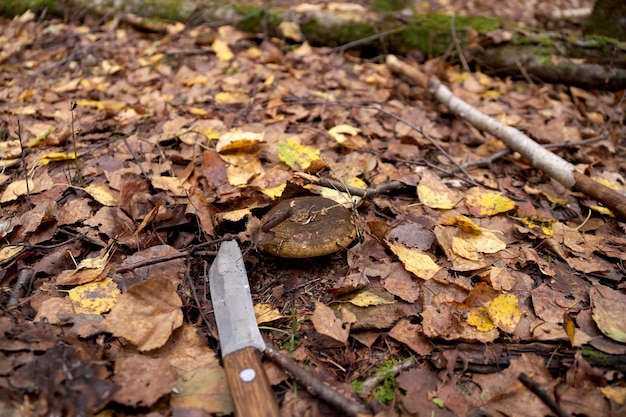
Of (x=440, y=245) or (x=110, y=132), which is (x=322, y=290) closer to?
(x=440, y=245)

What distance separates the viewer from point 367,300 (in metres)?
2.06

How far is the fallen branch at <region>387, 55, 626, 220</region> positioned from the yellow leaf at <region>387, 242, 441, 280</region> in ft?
4.15

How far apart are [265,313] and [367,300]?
50 centimetres

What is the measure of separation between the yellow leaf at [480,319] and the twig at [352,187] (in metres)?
0.97

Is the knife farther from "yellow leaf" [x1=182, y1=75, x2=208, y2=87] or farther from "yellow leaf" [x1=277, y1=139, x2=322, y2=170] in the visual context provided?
"yellow leaf" [x1=182, y1=75, x2=208, y2=87]

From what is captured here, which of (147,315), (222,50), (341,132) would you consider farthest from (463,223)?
(222,50)

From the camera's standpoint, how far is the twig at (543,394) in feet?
5.19

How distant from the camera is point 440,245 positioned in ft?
7.76

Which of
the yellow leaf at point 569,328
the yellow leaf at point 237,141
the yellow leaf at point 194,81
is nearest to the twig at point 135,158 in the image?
the yellow leaf at point 237,141

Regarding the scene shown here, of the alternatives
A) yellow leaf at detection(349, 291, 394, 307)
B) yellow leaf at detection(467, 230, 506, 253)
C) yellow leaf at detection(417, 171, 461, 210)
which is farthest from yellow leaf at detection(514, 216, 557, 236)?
yellow leaf at detection(349, 291, 394, 307)

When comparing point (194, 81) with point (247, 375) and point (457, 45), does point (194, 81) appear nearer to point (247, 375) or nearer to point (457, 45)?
point (457, 45)

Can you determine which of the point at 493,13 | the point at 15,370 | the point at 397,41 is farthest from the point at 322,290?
the point at 493,13

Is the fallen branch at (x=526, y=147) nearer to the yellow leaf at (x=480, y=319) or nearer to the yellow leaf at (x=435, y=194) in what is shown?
the yellow leaf at (x=435, y=194)

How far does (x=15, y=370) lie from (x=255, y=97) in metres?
2.98
